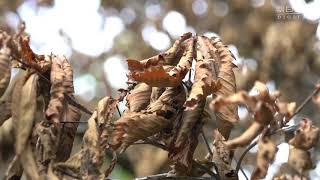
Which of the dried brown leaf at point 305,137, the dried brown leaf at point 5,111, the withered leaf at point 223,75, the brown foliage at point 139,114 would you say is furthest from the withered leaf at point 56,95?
the dried brown leaf at point 305,137

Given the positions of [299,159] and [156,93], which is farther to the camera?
[156,93]

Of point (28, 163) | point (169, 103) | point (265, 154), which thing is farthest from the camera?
point (169, 103)

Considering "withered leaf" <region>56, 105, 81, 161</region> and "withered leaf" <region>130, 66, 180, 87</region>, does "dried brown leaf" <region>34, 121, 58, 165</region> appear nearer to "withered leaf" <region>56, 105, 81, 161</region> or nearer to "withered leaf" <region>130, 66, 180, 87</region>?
"withered leaf" <region>56, 105, 81, 161</region>

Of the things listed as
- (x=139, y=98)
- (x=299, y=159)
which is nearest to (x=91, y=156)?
(x=139, y=98)

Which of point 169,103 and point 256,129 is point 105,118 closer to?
point 169,103

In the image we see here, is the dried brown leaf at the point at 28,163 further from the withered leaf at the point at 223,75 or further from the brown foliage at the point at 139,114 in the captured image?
the withered leaf at the point at 223,75
